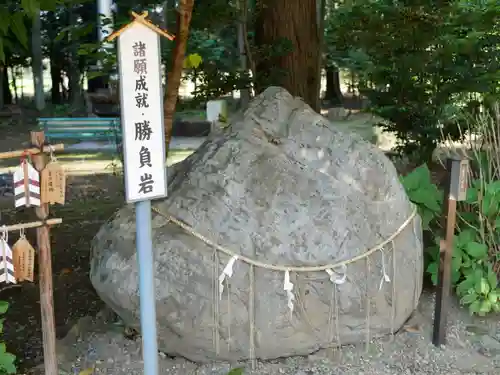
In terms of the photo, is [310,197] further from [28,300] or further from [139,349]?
[28,300]

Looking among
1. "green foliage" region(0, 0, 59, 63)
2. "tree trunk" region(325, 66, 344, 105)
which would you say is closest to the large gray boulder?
"green foliage" region(0, 0, 59, 63)

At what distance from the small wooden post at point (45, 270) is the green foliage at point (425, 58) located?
398 cm

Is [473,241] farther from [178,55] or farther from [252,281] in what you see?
[178,55]

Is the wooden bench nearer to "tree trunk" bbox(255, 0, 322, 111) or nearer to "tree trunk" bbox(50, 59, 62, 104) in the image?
"tree trunk" bbox(255, 0, 322, 111)

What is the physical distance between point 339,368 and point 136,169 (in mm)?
1630

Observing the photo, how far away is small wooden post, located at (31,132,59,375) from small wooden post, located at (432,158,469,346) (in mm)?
2094

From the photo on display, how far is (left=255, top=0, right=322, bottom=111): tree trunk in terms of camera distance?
17.7 ft

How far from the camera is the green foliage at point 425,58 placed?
5.79m

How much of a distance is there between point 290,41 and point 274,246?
2.62 meters

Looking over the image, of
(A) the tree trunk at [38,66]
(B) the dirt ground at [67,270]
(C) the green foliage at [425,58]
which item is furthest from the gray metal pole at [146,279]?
(A) the tree trunk at [38,66]

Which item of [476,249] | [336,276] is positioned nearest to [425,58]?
[476,249]

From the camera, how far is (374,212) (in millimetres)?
3521

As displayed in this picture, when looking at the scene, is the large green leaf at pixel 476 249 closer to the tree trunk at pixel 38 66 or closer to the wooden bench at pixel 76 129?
the wooden bench at pixel 76 129

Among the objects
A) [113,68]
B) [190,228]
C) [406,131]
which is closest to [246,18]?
[113,68]
